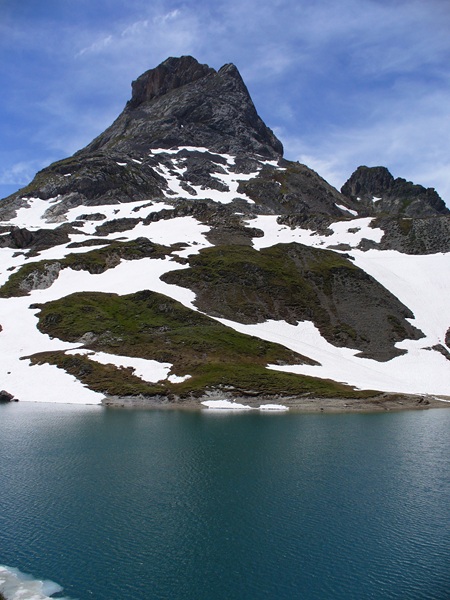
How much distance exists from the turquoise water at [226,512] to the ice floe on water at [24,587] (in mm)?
565

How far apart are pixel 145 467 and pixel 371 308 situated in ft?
293

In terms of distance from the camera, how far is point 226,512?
3056cm

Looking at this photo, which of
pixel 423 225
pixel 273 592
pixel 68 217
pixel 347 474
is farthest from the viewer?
pixel 68 217

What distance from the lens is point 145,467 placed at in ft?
131

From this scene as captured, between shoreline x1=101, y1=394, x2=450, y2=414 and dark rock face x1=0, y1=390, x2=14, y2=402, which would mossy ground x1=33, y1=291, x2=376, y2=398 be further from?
dark rock face x1=0, y1=390, x2=14, y2=402

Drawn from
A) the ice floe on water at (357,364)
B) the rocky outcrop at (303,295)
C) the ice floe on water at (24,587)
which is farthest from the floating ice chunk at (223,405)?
the ice floe on water at (24,587)

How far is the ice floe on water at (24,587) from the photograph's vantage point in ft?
66.2

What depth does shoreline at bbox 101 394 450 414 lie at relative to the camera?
7069cm

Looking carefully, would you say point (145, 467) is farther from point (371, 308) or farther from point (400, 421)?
point (371, 308)

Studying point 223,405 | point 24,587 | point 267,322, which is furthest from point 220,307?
point 24,587

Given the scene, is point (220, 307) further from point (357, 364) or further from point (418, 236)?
point (418, 236)

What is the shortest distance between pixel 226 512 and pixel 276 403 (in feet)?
144

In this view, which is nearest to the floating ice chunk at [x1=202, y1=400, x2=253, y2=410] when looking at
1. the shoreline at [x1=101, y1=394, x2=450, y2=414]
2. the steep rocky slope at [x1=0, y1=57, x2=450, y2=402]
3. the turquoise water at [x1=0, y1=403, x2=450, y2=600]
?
the shoreline at [x1=101, y1=394, x2=450, y2=414]

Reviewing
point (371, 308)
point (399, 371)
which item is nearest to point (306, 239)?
point (371, 308)
